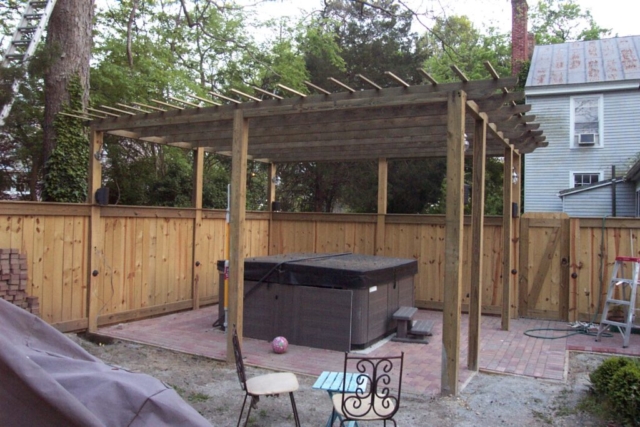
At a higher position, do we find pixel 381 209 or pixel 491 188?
pixel 491 188

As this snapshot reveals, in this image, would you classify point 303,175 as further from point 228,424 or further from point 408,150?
point 228,424

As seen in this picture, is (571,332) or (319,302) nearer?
(319,302)

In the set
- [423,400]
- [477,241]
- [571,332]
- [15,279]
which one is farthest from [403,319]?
A: [15,279]

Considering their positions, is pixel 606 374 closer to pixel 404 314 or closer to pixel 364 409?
pixel 364 409

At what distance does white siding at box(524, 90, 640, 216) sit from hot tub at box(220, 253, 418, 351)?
11069mm

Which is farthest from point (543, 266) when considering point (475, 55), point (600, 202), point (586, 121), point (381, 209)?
point (475, 55)

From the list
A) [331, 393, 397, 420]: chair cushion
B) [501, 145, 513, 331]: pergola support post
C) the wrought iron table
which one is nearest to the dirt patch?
the wrought iron table

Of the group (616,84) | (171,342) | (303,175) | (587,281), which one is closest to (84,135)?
(171,342)

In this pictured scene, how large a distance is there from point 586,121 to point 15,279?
52.7ft

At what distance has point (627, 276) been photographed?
7750 millimetres

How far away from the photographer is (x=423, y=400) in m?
4.57

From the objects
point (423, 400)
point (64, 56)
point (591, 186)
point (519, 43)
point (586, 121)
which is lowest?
point (423, 400)

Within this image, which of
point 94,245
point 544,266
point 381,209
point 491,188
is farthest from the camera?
point 491,188

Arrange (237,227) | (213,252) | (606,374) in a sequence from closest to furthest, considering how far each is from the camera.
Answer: (606,374) → (237,227) → (213,252)
